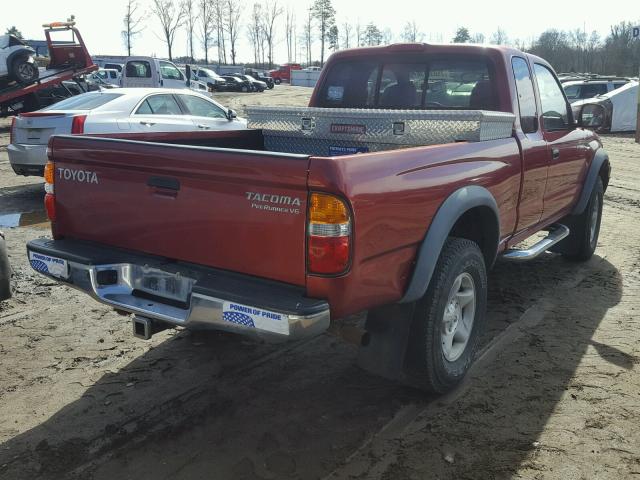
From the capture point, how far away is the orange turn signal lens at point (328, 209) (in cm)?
263

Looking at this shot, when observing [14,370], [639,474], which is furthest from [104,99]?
[639,474]

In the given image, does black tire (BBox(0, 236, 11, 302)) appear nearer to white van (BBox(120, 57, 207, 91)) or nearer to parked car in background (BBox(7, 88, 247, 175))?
parked car in background (BBox(7, 88, 247, 175))

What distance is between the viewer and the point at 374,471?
292cm

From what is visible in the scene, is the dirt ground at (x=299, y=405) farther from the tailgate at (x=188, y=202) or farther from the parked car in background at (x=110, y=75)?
the parked car in background at (x=110, y=75)

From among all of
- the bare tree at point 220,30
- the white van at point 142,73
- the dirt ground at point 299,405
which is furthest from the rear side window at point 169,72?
the bare tree at point 220,30

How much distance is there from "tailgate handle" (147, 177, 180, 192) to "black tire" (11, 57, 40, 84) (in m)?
18.2

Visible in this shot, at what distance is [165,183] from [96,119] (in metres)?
6.42

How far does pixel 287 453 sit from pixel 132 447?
771 millimetres

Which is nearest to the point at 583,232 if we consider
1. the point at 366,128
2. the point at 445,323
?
the point at 366,128

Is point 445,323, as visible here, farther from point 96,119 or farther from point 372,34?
point 372,34

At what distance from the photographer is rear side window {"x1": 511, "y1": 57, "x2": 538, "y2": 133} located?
15.3 feet

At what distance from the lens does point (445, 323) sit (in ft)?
11.8

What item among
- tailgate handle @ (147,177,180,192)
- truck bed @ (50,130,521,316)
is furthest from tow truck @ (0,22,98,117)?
tailgate handle @ (147,177,180,192)

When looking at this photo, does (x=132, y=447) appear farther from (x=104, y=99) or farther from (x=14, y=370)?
(x=104, y=99)
